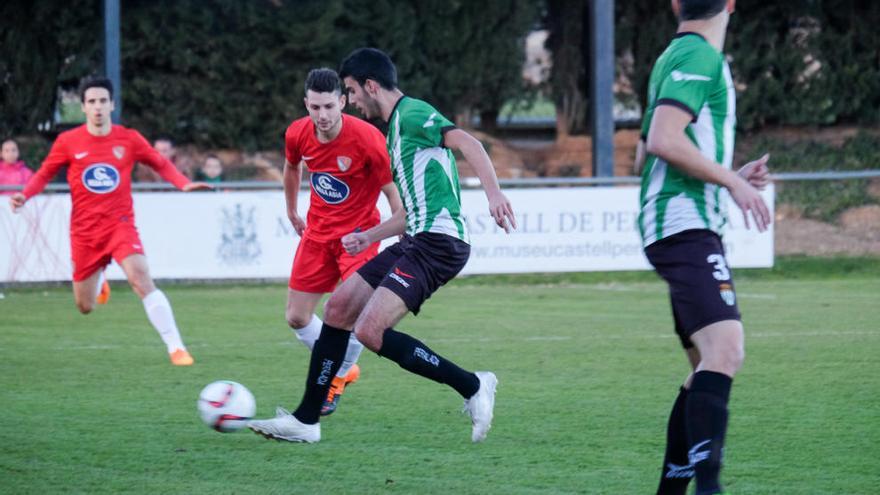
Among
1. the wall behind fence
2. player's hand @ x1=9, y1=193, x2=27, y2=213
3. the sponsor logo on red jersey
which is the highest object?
the sponsor logo on red jersey

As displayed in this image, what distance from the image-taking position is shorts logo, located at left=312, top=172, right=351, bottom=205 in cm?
768

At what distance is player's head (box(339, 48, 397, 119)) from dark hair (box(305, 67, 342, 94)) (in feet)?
2.13

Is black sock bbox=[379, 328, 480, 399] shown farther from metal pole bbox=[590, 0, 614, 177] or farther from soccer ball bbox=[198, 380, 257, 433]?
metal pole bbox=[590, 0, 614, 177]

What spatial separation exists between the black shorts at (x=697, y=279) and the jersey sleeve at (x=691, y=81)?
0.42m

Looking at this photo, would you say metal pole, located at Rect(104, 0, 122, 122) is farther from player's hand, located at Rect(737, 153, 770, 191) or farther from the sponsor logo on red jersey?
player's hand, located at Rect(737, 153, 770, 191)

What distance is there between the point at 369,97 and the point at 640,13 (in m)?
16.7

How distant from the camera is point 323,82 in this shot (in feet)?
23.3

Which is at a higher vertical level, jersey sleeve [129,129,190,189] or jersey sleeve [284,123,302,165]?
jersey sleeve [284,123,302,165]

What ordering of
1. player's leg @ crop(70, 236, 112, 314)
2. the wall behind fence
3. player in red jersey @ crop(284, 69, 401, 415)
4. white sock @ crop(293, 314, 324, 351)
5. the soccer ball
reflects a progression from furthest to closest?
the wall behind fence < player's leg @ crop(70, 236, 112, 314) < white sock @ crop(293, 314, 324, 351) < player in red jersey @ crop(284, 69, 401, 415) < the soccer ball

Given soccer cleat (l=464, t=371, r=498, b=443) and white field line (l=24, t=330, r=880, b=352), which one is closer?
soccer cleat (l=464, t=371, r=498, b=443)

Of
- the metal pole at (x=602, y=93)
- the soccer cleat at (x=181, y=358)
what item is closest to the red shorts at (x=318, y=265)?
the soccer cleat at (x=181, y=358)

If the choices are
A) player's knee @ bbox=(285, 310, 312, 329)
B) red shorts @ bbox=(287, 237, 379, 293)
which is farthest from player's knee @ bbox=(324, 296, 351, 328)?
player's knee @ bbox=(285, 310, 312, 329)

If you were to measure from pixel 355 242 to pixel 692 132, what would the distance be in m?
2.29

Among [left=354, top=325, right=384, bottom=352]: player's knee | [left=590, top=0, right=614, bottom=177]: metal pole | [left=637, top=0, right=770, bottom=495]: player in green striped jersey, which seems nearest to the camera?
[left=637, top=0, right=770, bottom=495]: player in green striped jersey
